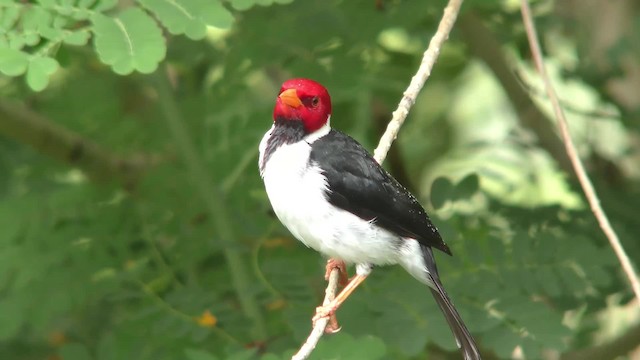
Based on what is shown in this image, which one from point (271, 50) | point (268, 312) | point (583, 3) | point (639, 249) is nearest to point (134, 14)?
point (271, 50)

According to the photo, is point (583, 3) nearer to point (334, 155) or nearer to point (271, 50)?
point (271, 50)

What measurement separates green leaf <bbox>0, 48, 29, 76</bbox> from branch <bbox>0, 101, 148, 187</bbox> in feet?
5.77

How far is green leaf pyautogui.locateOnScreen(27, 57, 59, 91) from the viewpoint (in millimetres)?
3257

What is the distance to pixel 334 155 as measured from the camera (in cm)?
363

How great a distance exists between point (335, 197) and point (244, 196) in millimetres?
1559

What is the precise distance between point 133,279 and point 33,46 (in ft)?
4.76

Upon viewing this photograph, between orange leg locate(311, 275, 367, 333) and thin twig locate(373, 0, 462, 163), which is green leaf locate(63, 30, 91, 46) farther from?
orange leg locate(311, 275, 367, 333)

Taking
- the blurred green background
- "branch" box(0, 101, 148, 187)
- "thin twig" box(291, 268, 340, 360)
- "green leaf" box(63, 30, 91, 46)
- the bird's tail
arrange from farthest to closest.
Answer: "branch" box(0, 101, 148, 187) → the blurred green background → the bird's tail → "green leaf" box(63, 30, 91, 46) → "thin twig" box(291, 268, 340, 360)

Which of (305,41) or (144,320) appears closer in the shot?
(144,320)

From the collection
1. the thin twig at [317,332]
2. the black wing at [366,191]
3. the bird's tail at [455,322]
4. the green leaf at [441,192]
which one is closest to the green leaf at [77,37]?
the black wing at [366,191]

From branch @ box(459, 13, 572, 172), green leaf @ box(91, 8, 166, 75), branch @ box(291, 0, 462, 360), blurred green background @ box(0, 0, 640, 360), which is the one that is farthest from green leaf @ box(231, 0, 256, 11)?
branch @ box(459, 13, 572, 172)

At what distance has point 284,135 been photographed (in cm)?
369

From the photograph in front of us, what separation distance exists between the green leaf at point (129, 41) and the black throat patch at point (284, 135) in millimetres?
544

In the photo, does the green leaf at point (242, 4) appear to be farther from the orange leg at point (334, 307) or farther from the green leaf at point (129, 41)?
the orange leg at point (334, 307)
